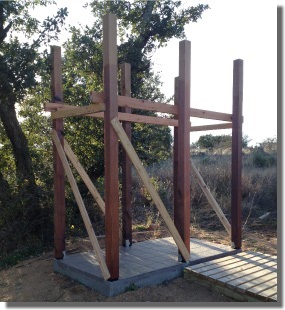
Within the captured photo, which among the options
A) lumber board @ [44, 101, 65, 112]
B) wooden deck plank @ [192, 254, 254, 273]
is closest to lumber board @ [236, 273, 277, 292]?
wooden deck plank @ [192, 254, 254, 273]

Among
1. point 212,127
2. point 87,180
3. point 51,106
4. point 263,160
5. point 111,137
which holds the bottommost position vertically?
point 263,160

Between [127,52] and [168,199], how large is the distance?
13.7 feet

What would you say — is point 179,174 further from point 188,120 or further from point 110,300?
point 110,300

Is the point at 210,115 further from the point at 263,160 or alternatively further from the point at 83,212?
the point at 263,160

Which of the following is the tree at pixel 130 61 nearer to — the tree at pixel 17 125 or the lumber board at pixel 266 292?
the tree at pixel 17 125

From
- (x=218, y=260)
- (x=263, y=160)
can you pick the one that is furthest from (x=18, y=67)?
(x=263, y=160)

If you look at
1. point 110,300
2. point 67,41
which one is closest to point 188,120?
point 110,300

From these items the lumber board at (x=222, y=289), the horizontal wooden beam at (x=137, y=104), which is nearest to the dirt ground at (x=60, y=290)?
the lumber board at (x=222, y=289)

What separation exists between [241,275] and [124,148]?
2104 mm

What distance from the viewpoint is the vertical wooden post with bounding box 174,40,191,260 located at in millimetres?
4914

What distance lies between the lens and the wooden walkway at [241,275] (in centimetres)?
404

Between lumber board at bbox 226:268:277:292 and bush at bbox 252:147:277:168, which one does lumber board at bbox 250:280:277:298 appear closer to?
lumber board at bbox 226:268:277:292

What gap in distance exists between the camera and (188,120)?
501cm

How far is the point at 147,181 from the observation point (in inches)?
176
